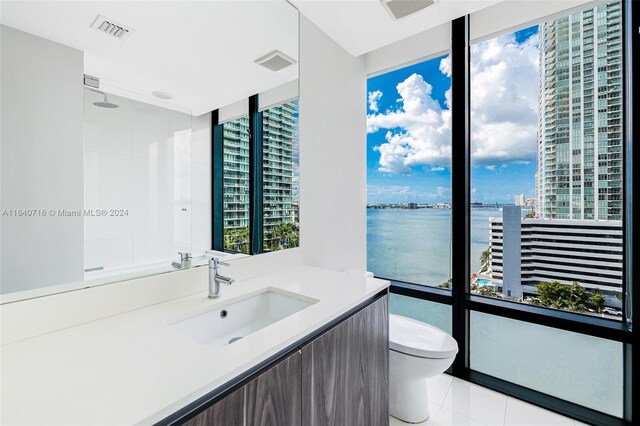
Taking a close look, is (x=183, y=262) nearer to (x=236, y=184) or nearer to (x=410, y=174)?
(x=236, y=184)

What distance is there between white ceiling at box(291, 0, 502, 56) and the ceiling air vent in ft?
1.01

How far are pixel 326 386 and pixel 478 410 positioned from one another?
135cm

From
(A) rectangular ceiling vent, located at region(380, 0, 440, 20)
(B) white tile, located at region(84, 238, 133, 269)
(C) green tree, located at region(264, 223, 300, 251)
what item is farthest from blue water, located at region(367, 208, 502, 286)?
(B) white tile, located at region(84, 238, 133, 269)

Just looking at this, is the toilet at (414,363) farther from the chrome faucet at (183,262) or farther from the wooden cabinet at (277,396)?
the chrome faucet at (183,262)

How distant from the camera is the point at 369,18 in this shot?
177 centimetres

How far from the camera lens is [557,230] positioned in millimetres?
1809

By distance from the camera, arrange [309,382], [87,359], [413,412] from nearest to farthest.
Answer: [87,359], [309,382], [413,412]

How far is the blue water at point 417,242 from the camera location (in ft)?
6.66

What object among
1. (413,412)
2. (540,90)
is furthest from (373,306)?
(540,90)

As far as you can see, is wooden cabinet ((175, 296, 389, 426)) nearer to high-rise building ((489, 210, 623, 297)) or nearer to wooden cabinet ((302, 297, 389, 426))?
wooden cabinet ((302, 297, 389, 426))

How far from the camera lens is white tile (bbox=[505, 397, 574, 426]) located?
1649 millimetres

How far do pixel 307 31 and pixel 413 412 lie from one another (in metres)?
2.36

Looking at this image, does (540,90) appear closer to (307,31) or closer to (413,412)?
(307,31)

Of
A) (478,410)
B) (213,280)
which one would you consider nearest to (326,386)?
(213,280)
